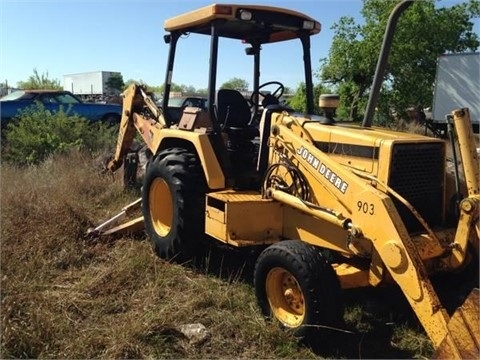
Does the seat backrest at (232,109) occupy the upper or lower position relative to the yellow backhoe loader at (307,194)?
upper

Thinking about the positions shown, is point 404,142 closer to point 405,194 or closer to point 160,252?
point 405,194

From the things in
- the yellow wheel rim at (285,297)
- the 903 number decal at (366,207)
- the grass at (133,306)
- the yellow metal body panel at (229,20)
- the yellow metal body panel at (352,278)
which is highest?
the yellow metal body panel at (229,20)

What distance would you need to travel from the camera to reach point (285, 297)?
13.4 ft

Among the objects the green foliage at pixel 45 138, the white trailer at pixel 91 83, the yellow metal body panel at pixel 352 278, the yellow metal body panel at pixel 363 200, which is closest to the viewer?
the yellow metal body panel at pixel 363 200

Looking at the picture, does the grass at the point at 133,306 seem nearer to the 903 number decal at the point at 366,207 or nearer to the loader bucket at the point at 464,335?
the loader bucket at the point at 464,335

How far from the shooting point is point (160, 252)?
554cm

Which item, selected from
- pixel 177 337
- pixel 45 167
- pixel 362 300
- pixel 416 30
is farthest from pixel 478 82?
pixel 177 337

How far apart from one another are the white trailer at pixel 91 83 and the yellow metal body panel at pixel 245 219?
40.3m

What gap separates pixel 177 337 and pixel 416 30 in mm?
18406

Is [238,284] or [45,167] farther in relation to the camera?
[45,167]

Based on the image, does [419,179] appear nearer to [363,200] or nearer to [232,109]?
[363,200]

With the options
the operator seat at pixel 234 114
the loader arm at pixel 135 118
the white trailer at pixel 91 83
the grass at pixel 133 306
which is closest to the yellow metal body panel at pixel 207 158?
the operator seat at pixel 234 114

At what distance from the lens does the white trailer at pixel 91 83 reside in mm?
44812

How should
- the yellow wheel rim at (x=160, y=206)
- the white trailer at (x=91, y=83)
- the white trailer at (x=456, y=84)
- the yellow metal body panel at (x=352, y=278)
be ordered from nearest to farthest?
the yellow metal body panel at (x=352, y=278) < the yellow wheel rim at (x=160, y=206) < the white trailer at (x=456, y=84) < the white trailer at (x=91, y=83)
